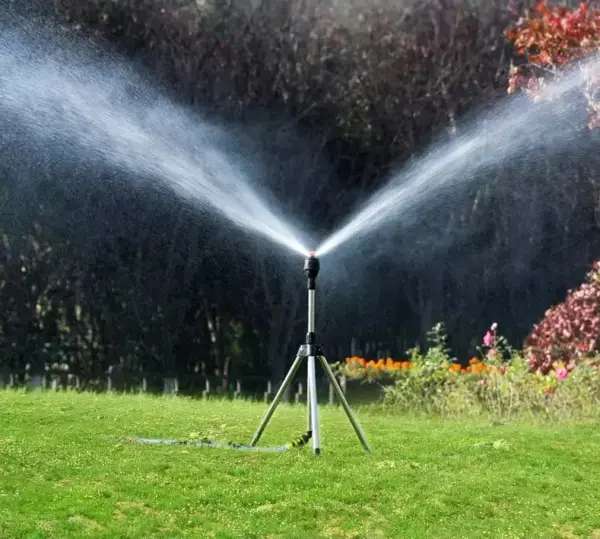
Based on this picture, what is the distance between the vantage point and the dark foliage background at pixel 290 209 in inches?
695

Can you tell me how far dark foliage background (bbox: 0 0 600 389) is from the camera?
1766 centimetres

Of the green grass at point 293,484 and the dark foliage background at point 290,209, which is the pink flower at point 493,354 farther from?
the dark foliage background at point 290,209

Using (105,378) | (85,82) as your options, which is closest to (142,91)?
(85,82)

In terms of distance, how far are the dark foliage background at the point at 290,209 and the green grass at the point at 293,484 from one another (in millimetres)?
7331

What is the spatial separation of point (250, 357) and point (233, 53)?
5.30 m

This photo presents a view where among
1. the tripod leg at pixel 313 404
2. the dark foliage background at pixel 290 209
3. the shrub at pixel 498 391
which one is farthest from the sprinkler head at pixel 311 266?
the dark foliage background at pixel 290 209

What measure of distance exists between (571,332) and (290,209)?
22.1 ft

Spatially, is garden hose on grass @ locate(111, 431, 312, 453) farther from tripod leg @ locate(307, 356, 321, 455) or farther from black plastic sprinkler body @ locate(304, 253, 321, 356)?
black plastic sprinkler body @ locate(304, 253, 321, 356)

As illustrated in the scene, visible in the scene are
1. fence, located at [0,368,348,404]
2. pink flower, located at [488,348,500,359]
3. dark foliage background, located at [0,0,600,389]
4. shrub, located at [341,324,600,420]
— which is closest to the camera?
shrub, located at [341,324,600,420]

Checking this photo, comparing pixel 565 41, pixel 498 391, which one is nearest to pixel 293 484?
pixel 498 391

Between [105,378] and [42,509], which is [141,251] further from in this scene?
[42,509]

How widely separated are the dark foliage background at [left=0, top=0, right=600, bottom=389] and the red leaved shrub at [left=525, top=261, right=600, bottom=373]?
18.1ft

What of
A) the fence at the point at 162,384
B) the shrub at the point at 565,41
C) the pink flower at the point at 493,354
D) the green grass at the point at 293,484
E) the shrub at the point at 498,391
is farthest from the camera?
the fence at the point at 162,384

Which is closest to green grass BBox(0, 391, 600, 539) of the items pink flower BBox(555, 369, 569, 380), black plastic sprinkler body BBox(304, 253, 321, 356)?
black plastic sprinkler body BBox(304, 253, 321, 356)
